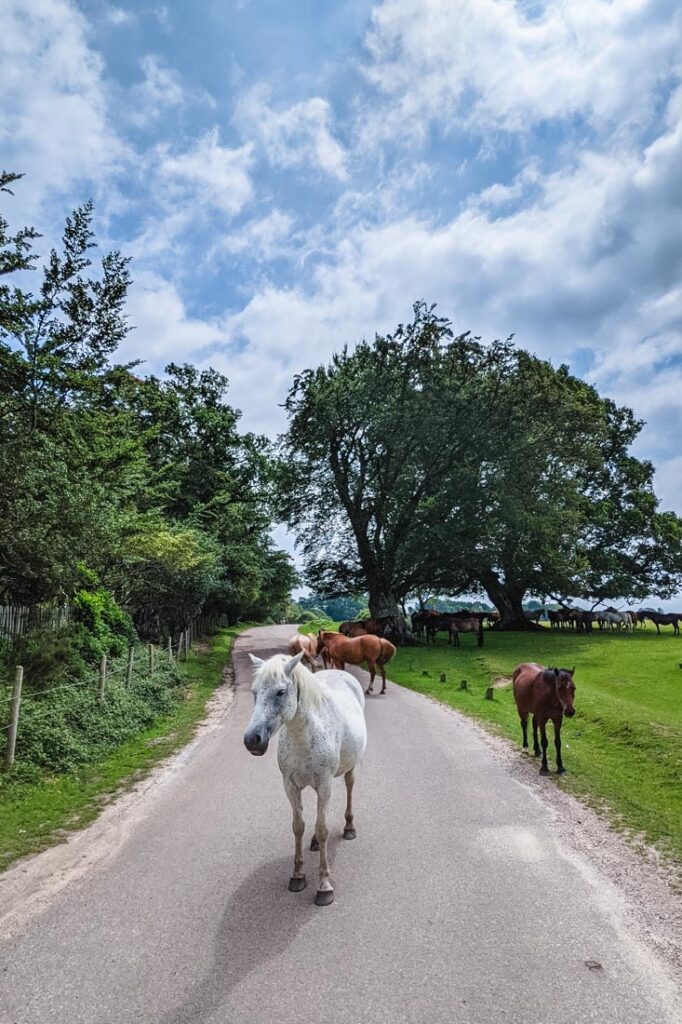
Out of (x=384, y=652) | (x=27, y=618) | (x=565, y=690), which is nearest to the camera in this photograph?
(x=565, y=690)

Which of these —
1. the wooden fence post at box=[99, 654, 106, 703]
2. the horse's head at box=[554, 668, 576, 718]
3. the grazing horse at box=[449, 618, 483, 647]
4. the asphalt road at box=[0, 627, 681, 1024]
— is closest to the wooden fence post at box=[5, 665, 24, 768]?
the asphalt road at box=[0, 627, 681, 1024]

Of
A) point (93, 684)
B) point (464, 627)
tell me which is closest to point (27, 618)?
point (93, 684)

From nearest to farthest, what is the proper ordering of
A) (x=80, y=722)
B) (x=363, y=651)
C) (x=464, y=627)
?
(x=80, y=722) → (x=363, y=651) → (x=464, y=627)

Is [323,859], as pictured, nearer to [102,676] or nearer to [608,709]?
[102,676]

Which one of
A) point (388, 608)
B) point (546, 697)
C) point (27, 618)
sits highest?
point (388, 608)

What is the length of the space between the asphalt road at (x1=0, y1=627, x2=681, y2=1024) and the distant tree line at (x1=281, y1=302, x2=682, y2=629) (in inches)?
1023

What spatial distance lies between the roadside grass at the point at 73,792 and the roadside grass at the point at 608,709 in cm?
718

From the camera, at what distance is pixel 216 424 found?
125 ft

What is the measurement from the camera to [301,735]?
5262mm

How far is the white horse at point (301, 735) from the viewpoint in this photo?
4.79 metres

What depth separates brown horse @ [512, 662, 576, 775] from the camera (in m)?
9.02

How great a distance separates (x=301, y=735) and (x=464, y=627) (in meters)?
33.4

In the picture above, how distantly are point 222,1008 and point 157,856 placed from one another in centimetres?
270

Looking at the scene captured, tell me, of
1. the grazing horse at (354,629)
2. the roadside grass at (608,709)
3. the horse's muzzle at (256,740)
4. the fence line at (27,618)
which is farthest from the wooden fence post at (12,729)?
the grazing horse at (354,629)
